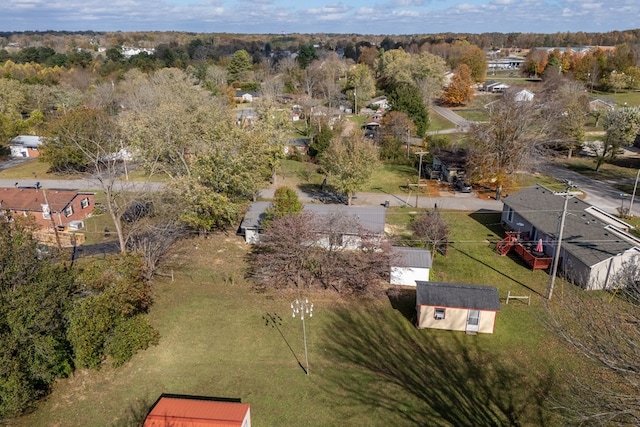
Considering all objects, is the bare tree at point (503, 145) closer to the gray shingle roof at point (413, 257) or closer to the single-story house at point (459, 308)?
the gray shingle roof at point (413, 257)

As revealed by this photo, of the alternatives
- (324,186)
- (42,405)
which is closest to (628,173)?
(324,186)

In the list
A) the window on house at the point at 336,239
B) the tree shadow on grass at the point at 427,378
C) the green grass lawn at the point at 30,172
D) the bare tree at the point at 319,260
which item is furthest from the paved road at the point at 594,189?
the green grass lawn at the point at 30,172

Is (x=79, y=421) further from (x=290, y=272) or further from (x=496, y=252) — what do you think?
(x=496, y=252)

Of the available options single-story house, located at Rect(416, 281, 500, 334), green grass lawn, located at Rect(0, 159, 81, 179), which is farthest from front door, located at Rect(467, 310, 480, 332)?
green grass lawn, located at Rect(0, 159, 81, 179)

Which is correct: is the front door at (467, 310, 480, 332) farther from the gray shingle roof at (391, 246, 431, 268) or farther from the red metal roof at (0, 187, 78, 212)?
the red metal roof at (0, 187, 78, 212)

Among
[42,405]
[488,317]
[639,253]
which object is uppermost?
[639,253]
